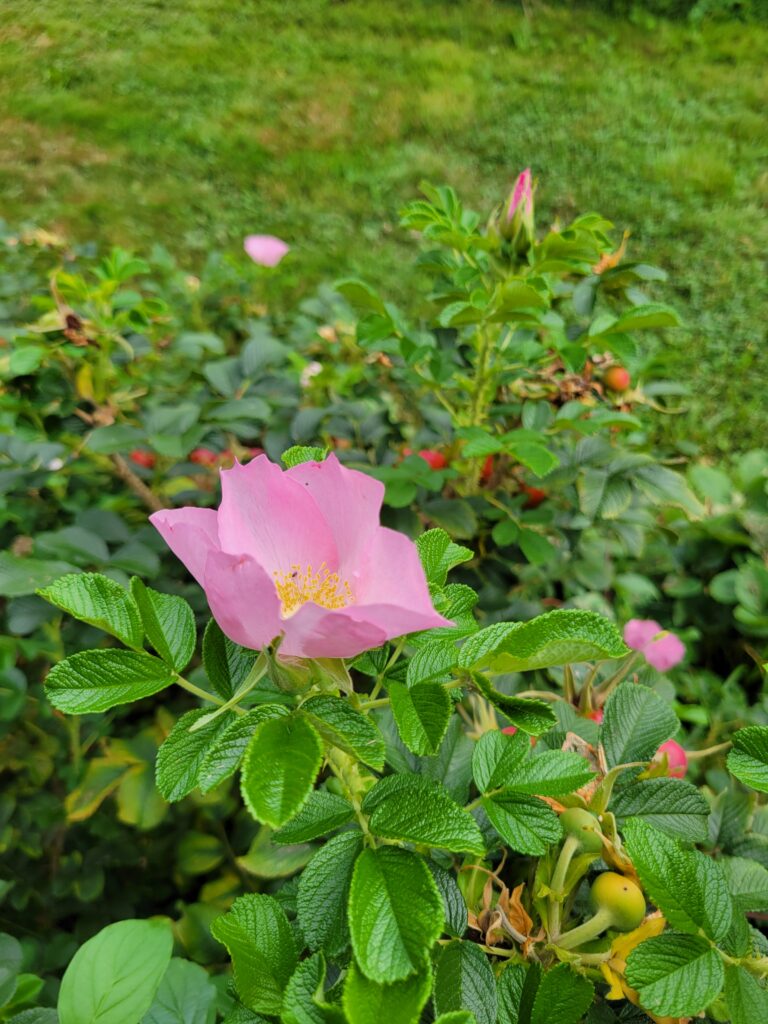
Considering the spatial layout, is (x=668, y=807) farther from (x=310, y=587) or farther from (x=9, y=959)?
(x=9, y=959)

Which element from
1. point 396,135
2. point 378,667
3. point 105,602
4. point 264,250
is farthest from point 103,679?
point 396,135

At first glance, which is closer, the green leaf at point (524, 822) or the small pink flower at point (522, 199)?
the green leaf at point (524, 822)

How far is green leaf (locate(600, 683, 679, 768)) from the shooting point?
0.50 meters

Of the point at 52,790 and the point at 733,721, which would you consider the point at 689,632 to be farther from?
the point at 52,790

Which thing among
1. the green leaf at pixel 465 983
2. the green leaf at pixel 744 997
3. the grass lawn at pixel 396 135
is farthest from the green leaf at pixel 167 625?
the grass lawn at pixel 396 135

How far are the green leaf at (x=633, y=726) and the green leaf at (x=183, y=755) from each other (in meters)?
0.27

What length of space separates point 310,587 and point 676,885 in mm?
260

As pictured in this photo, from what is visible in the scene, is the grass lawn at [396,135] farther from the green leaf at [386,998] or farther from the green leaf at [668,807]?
the green leaf at [386,998]

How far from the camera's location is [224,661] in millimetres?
425

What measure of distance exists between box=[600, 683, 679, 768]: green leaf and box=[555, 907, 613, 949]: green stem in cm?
10

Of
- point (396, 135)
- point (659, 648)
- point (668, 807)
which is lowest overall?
point (659, 648)

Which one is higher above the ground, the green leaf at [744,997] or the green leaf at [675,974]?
the green leaf at [675,974]

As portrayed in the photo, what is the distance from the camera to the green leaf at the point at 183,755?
1.21 ft

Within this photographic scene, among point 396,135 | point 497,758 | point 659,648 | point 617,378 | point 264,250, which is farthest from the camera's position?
point 396,135
